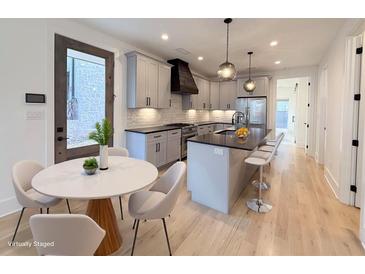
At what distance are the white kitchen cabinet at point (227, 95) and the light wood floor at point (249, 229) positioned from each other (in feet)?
14.3

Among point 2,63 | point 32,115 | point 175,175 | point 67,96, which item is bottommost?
point 175,175

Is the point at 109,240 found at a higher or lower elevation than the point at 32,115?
lower

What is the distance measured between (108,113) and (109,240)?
2413 millimetres

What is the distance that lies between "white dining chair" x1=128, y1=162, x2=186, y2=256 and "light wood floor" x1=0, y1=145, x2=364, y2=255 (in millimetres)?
340

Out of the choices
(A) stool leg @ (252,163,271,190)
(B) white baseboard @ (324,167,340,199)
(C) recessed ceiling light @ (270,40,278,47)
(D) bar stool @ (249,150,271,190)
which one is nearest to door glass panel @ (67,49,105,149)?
(D) bar stool @ (249,150,271,190)

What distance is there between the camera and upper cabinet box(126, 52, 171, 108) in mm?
3887

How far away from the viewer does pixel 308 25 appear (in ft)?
10.0

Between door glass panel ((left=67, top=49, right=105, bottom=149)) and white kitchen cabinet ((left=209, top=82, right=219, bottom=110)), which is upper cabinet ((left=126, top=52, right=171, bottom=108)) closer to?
door glass panel ((left=67, top=49, right=105, bottom=149))

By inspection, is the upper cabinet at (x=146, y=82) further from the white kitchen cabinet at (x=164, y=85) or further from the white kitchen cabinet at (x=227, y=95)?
the white kitchen cabinet at (x=227, y=95)

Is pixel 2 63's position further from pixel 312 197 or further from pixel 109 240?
pixel 312 197

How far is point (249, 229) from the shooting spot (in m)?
2.16
